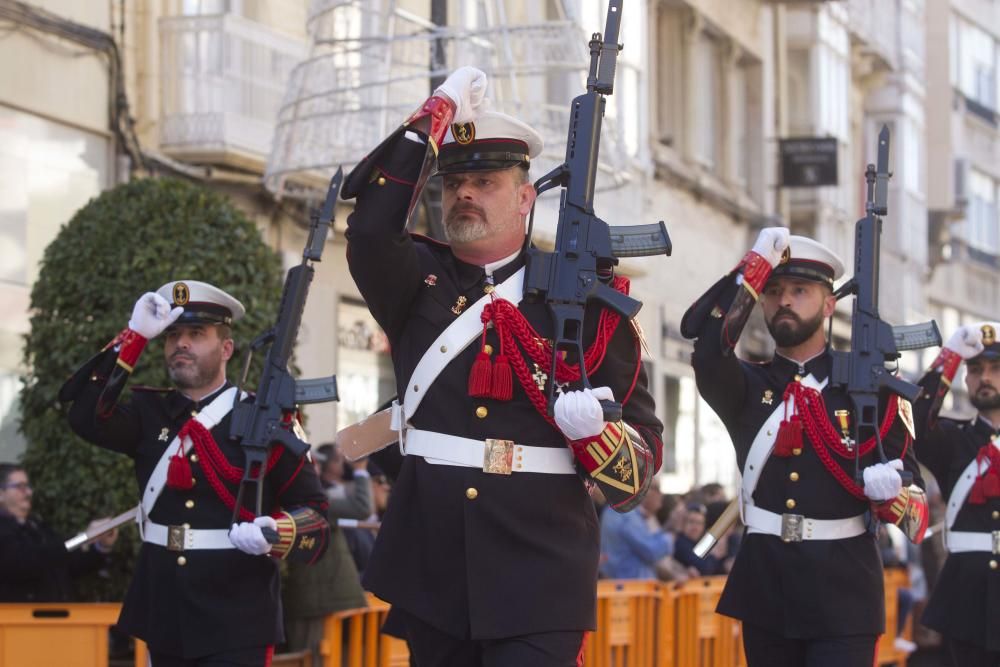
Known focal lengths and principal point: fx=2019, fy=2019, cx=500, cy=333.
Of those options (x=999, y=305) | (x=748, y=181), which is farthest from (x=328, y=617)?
(x=999, y=305)

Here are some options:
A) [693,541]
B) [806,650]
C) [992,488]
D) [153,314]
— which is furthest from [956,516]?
[153,314]

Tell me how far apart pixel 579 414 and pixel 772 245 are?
2.45m

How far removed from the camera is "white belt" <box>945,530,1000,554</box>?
9.41 metres

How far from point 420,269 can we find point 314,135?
8632 millimetres

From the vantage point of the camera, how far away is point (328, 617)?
10.5 m

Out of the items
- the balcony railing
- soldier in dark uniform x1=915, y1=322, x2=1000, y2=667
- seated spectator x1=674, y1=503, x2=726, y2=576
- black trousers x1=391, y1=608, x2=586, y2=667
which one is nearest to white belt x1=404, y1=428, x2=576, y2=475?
black trousers x1=391, y1=608, x2=586, y2=667

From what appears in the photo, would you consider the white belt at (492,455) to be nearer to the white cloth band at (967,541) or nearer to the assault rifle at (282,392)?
the assault rifle at (282,392)

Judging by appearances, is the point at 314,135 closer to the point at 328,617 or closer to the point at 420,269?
the point at 328,617

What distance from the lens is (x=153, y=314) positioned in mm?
8047

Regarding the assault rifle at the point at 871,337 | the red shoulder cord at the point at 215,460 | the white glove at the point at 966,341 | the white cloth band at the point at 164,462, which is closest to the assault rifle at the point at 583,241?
the assault rifle at the point at 871,337

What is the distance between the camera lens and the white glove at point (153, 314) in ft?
26.3

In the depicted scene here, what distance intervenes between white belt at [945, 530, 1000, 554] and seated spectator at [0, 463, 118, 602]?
3.95m

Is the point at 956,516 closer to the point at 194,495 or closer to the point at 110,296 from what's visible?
the point at 194,495

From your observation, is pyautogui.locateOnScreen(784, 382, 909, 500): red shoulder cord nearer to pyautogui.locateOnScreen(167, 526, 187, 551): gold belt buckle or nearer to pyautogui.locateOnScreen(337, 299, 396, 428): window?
pyautogui.locateOnScreen(167, 526, 187, 551): gold belt buckle
